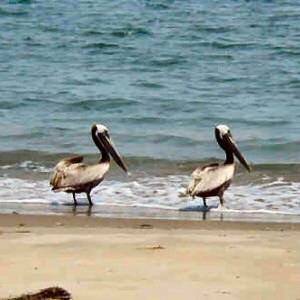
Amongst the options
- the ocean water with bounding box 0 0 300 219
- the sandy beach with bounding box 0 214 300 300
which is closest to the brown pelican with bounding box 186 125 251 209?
the ocean water with bounding box 0 0 300 219

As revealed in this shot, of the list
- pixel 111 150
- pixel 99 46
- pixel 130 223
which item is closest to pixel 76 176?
pixel 111 150

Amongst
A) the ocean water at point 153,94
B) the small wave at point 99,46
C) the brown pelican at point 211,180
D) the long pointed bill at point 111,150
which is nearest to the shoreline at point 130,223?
the ocean water at point 153,94

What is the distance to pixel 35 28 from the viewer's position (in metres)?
21.5

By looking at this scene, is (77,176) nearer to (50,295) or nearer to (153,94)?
(50,295)

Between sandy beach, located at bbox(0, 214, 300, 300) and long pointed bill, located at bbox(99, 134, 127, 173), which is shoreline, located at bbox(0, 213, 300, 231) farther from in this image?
long pointed bill, located at bbox(99, 134, 127, 173)

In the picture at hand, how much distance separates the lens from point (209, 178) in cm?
873

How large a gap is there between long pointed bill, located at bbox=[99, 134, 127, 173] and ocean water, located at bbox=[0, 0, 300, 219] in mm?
177

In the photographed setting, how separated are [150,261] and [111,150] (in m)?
4.27

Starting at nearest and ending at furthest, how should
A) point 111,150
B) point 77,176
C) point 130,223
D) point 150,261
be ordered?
1. point 150,261
2. point 130,223
3. point 77,176
4. point 111,150

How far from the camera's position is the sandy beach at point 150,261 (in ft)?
16.0

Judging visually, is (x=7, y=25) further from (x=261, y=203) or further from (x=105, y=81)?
(x=261, y=203)

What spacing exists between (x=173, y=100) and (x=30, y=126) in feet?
7.92

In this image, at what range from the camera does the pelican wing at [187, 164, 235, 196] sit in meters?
8.64

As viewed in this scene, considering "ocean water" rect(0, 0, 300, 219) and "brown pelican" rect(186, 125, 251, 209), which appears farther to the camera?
"ocean water" rect(0, 0, 300, 219)
